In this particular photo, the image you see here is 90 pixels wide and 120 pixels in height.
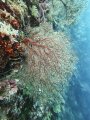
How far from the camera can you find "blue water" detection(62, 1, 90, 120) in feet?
52.3

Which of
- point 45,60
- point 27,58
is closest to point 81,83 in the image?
point 45,60

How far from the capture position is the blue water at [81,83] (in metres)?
15.9

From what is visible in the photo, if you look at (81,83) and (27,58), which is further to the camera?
(81,83)

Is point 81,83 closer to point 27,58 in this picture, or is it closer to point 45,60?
point 45,60

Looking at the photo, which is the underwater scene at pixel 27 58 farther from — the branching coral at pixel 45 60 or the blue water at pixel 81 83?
the blue water at pixel 81 83

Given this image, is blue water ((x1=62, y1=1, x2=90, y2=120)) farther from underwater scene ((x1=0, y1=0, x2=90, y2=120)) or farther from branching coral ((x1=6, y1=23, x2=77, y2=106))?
branching coral ((x1=6, y1=23, x2=77, y2=106))

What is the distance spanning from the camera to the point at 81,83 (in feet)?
63.9

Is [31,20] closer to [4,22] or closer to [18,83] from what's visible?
[18,83]

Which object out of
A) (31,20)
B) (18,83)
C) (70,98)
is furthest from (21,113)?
(70,98)

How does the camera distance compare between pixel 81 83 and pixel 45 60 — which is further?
pixel 81 83

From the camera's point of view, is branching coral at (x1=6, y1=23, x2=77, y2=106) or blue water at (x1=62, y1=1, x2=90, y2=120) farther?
blue water at (x1=62, y1=1, x2=90, y2=120)

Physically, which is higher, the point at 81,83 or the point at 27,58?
the point at 27,58

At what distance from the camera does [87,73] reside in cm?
2141

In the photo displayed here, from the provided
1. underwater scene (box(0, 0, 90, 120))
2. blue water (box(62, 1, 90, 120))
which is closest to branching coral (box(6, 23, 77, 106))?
underwater scene (box(0, 0, 90, 120))
